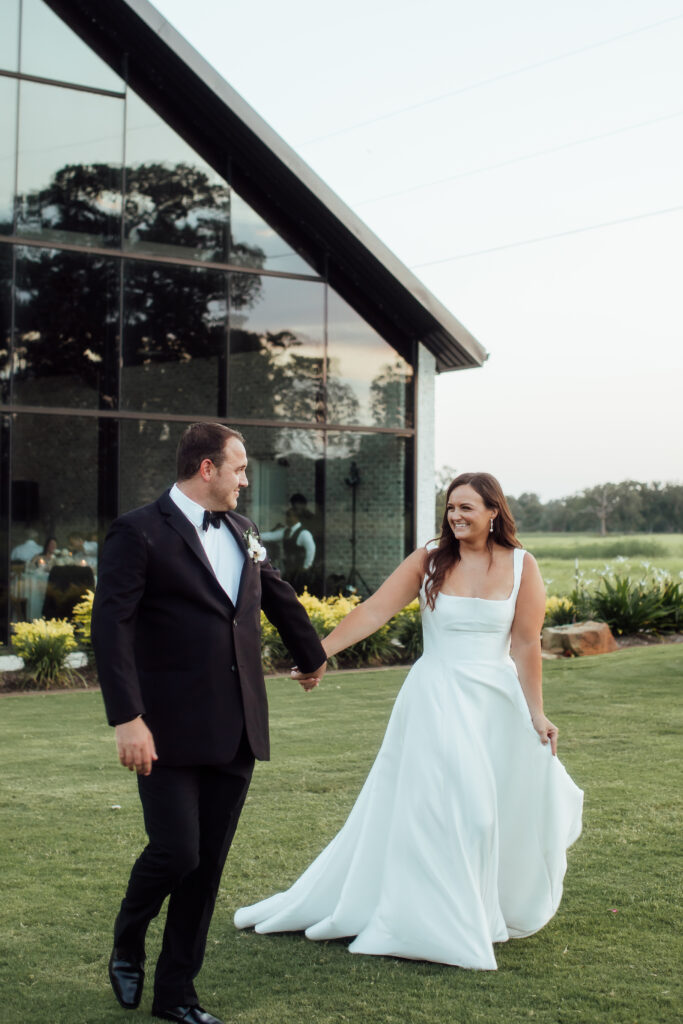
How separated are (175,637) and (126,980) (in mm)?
1327

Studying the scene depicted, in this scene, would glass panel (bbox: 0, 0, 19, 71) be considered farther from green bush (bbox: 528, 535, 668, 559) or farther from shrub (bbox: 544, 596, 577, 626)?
green bush (bbox: 528, 535, 668, 559)

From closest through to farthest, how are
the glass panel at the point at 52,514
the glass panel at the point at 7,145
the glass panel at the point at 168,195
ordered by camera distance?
the glass panel at the point at 52,514
the glass panel at the point at 7,145
the glass panel at the point at 168,195

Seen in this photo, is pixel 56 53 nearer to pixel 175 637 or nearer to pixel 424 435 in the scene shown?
pixel 424 435

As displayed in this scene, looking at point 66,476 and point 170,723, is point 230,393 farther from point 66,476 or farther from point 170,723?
point 170,723

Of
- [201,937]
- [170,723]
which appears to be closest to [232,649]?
[170,723]

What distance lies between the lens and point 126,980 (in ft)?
13.4

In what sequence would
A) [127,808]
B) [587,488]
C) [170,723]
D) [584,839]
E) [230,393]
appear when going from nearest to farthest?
[170,723] < [584,839] < [127,808] < [230,393] < [587,488]

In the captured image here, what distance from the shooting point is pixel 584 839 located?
635 centimetres

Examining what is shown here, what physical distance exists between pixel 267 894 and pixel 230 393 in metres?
11.1

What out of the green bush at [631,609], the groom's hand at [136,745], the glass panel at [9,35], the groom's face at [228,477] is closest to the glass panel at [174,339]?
the glass panel at [9,35]

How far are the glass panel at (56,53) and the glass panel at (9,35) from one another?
9 cm

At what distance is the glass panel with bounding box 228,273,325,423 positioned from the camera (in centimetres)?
1606

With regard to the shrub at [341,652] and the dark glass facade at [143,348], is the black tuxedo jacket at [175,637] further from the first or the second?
the dark glass facade at [143,348]

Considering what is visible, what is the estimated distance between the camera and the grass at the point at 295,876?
410cm
